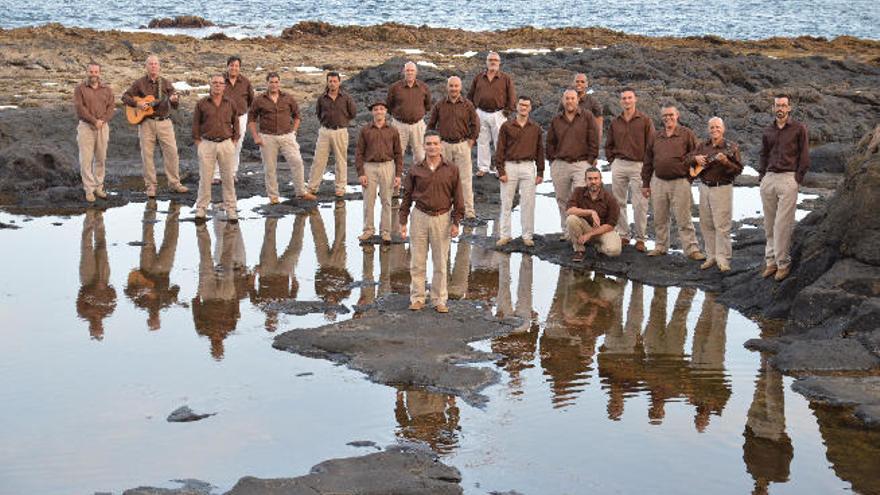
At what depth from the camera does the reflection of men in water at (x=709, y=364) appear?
1275 centimetres

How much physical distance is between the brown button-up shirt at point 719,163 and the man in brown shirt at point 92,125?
959 centimetres

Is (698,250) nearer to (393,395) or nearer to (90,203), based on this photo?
(393,395)

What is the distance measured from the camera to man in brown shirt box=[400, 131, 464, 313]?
51.0 ft

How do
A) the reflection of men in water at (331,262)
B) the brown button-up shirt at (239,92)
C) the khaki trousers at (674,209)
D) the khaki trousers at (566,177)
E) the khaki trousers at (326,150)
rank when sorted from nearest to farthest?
the reflection of men in water at (331,262) < the khaki trousers at (674,209) < the khaki trousers at (566,177) < the khaki trousers at (326,150) < the brown button-up shirt at (239,92)

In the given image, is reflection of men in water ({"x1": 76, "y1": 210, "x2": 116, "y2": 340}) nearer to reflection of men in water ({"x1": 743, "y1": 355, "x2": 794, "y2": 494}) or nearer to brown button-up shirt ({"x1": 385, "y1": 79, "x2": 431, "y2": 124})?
brown button-up shirt ({"x1": 385, "y1": 79, "x2": 431, "y2": 124})

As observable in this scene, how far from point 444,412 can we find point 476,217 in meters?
9.60

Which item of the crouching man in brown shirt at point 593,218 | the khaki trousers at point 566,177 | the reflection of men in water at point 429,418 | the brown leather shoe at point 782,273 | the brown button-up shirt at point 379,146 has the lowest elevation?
the reflection of men in water at point 429,418

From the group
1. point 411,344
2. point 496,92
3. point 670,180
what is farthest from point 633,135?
point 411,344

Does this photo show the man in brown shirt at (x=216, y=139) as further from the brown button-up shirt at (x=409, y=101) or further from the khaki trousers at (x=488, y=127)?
the khaki trousers at (x=488, y=127)

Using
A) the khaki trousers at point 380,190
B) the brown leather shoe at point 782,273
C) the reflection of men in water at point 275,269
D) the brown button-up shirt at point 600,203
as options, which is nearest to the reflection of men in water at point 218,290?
the reflection of men in water at point 275,269

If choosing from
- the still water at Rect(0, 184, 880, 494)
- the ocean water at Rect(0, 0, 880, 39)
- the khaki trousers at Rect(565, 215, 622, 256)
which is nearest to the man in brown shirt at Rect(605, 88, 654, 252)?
the khaki trousers at Rect(565, 215, 622, 256)

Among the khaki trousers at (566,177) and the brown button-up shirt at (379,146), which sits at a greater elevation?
the brown button-up shirt at (379,146)

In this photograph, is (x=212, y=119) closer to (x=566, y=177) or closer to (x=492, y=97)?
(x=492, y=97)

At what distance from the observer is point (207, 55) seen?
42.7 m
